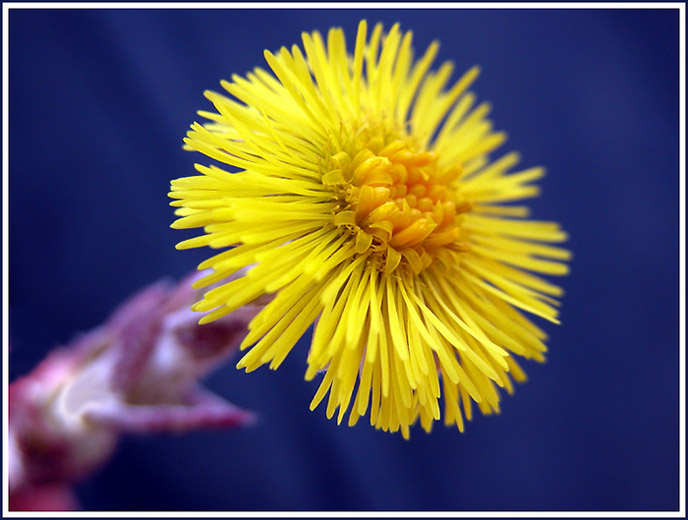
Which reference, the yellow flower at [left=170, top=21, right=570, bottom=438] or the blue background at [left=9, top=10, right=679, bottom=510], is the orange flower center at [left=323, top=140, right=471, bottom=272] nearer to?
the yellow flower at [left=170, top=21, right=570, bottom=438]

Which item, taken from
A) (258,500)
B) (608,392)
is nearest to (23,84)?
(258,500)

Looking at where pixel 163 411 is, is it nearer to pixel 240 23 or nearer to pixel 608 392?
pixel 240 23

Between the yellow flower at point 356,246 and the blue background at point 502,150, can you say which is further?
the blue background at point 502,150

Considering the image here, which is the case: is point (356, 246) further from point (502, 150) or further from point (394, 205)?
point (502, 150)

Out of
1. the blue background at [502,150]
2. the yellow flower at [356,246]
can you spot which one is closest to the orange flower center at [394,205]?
the yellow flower at [356,246]

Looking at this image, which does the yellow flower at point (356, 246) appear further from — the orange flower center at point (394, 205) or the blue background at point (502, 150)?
the blue background at point (502, 150)
